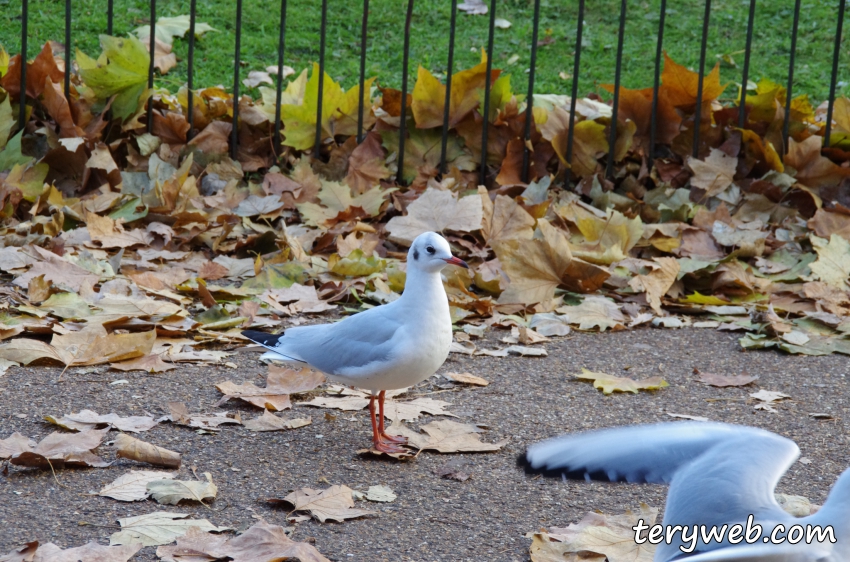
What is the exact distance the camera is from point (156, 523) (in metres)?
2.58

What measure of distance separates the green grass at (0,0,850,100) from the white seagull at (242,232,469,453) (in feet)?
15.4

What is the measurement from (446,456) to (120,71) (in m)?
3.68

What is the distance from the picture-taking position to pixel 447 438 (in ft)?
10.8

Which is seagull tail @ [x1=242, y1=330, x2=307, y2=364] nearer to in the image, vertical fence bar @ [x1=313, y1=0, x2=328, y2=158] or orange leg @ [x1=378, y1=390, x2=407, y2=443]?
orange leg @ [x1=378, y1=390, x2=407, y2=443]

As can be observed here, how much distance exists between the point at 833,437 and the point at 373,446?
1618 millimetres

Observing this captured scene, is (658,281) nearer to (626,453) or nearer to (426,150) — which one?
(426,150)

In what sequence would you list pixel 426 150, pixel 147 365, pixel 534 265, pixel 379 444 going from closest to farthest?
pixel 379 444 → pixel 147 365 → pixel 534 265 → pixel 426 150

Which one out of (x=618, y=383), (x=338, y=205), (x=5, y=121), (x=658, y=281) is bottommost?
(x=618, y=383)

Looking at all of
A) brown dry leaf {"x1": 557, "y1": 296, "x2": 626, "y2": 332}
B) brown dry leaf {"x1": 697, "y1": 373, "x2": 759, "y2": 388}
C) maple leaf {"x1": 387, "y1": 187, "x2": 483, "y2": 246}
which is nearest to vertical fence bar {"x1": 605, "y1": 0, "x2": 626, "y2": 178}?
maple leaf {"x1": 387, "y1": 187, "x2": 483, "y2": 246}

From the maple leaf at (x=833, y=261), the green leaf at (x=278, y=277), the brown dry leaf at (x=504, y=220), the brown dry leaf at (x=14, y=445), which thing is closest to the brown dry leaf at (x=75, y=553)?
the brown dry leaf at (x=14, y=445)

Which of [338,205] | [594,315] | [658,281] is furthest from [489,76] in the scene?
[594,315]

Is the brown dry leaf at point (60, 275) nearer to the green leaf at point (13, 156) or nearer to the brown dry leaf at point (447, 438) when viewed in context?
the green leaf at point (13, 156)

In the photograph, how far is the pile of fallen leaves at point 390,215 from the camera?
434cm

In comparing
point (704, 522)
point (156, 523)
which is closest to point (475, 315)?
point (156, 523)
